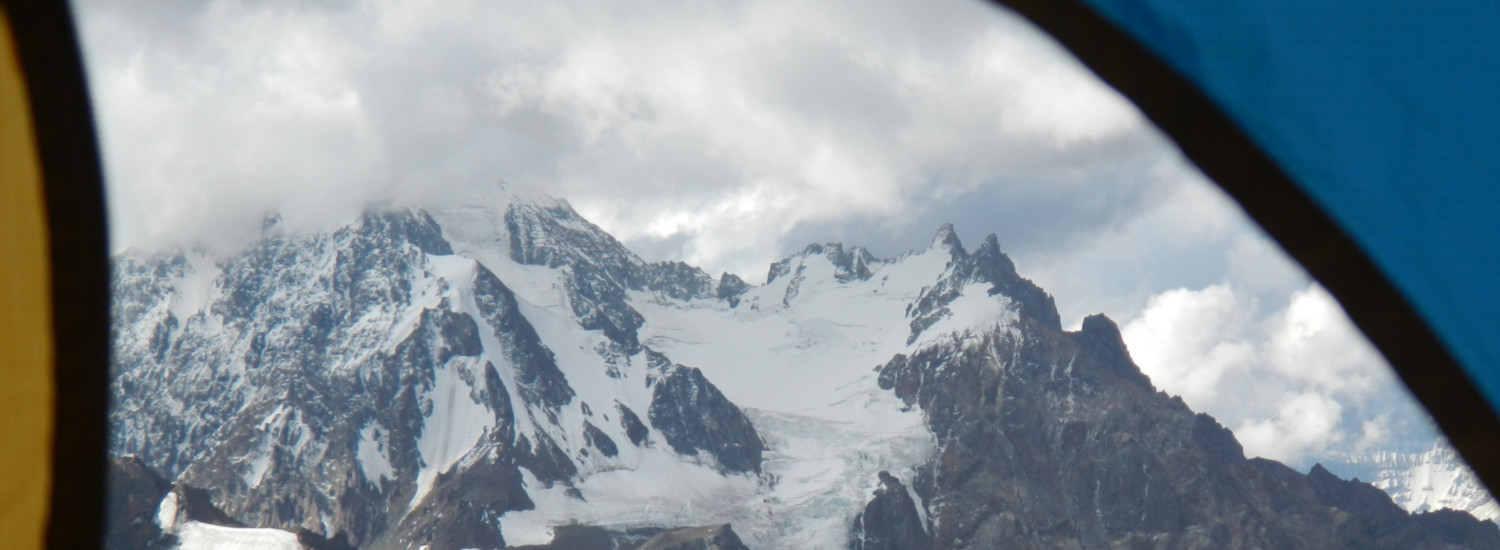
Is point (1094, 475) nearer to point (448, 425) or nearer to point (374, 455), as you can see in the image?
point (448, 425)

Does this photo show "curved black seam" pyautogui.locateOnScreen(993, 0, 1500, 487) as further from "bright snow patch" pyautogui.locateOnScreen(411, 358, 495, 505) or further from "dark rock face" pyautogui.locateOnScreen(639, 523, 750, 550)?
"bright snow patch" pyautogui.locateOnScreen(411, 358, 495, 505)

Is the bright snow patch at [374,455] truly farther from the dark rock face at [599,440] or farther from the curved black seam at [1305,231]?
the curved black seam at [1305,231]

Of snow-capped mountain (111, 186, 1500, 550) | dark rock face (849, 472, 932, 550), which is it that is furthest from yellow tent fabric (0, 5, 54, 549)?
dark rock face (849, 472, 932, 550)

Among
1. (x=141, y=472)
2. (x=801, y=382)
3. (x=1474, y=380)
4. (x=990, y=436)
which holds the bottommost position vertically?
(x=1474, y=380)

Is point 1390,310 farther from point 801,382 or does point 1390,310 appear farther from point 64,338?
point 801,382

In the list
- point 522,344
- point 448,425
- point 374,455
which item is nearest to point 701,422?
point 522,344

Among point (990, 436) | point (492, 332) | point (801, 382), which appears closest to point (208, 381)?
point (492, 332)
